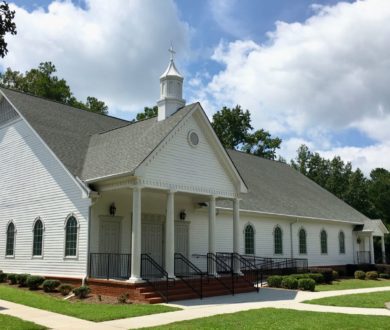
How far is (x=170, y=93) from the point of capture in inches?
864

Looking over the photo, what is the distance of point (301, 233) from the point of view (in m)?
32.7

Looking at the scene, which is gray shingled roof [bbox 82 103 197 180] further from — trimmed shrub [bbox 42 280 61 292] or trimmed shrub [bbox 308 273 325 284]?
trimmed shrub [bbox 308 273 325 284]

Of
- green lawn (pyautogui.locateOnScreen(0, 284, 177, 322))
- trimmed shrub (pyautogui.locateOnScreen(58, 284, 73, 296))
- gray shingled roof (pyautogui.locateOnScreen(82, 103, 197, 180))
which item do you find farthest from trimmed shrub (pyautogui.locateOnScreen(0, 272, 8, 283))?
gray shingled roof (pyautogui.locateOnScreen(82, 103, 197, 180))

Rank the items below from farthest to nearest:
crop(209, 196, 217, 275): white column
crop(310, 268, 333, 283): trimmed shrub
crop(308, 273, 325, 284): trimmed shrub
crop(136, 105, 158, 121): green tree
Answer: crop(136, 105, 158, 121): green tree
crop(310, 268, 333, 283): trimmed shrub
crop(308, 273, 325, 284): trimmed shrub
crop(209, 196, 217, 275): white column

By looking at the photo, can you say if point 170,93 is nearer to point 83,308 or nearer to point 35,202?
point 35,202

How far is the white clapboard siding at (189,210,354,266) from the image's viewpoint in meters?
25.0

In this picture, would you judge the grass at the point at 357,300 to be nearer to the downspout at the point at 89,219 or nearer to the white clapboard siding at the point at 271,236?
the white clapboard siding at the point at 271,236

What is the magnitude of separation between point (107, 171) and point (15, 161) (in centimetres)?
707

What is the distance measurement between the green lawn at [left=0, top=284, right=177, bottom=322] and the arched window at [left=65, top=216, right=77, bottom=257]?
241 centimetres

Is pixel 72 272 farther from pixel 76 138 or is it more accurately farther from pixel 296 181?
pixel 296 181

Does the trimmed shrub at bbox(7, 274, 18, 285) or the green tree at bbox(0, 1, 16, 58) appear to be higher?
the green tree at bbox(0, 1, 16, 58)

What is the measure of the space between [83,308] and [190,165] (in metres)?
7.73

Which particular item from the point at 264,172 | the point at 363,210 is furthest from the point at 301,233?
the point at 363,210

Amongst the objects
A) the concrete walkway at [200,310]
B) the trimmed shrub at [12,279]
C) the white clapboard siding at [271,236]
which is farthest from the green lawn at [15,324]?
the white clapboard siding at [271,236]
